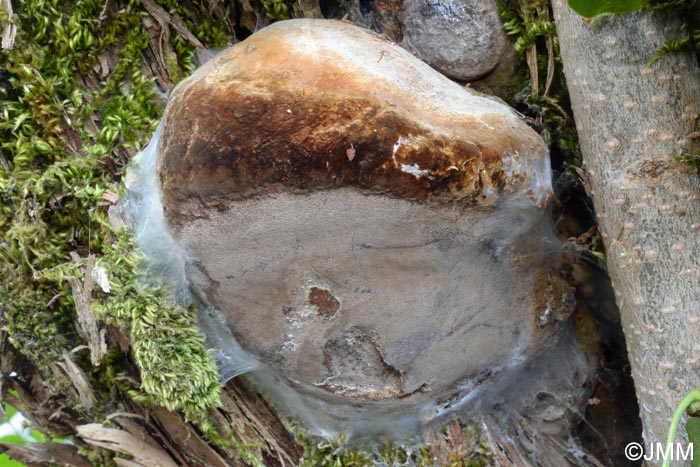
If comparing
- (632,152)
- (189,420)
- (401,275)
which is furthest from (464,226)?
(189,420)

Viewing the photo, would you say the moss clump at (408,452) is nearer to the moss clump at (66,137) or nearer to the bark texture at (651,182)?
the moss clump at (66,137)

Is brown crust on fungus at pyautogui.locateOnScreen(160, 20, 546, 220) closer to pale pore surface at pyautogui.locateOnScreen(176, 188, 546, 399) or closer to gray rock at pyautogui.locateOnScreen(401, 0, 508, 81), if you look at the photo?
pale pore surface at pyautogui.locateOnScreen(176, 188, 546, 399)

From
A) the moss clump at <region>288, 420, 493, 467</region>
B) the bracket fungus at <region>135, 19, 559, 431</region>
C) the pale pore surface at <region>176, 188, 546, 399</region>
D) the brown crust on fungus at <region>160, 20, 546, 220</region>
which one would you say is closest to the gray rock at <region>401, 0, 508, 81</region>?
the bracket fungus at <region>135, 19, 559, 431</region>

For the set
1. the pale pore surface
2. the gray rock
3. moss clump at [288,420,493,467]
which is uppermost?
the gray rock

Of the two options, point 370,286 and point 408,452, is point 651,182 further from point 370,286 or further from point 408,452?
point 408,452

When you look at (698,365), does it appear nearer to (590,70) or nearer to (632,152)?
(632,152)

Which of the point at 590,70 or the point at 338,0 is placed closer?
the point at 590,70
